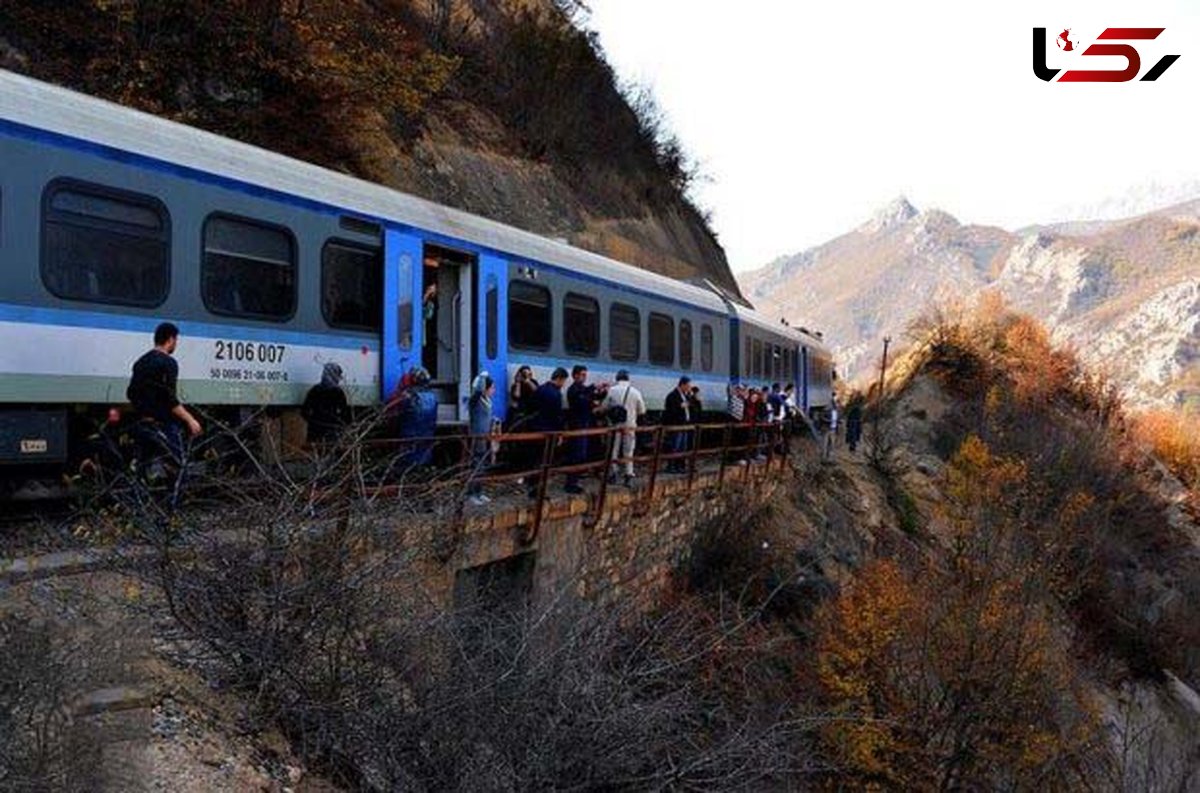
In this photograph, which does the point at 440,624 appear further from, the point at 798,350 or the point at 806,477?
the point at 798,350

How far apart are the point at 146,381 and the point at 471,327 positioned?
17.3 feet

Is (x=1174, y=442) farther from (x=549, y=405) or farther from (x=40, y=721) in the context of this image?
(x=40, y=721)

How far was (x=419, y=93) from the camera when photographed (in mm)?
20156

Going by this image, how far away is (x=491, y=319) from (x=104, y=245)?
5.26 meters

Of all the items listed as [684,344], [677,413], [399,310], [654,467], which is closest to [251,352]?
[399,310]

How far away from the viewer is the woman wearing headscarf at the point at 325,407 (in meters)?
8.70

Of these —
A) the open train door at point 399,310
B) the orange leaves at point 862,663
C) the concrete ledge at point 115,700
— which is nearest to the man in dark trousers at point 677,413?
the orange leaves at point 862,663

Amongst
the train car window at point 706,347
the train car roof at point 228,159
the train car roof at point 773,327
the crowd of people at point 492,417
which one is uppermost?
the train car roof at point 228,159

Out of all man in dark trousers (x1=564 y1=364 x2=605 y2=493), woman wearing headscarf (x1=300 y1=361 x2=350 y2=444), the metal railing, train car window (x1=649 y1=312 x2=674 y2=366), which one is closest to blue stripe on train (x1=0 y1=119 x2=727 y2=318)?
woman wearing headscarf (x1=300 y1=361 x2=350 y2=444)

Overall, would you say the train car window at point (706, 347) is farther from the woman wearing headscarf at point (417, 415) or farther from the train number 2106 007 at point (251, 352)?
the train number 2106 007 at point (251, 352)

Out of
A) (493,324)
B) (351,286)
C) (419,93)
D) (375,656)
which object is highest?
(419,93)

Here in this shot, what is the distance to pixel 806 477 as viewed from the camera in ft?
72.5

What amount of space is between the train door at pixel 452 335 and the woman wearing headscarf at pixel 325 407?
268 cm

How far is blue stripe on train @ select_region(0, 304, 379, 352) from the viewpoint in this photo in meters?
7.11
